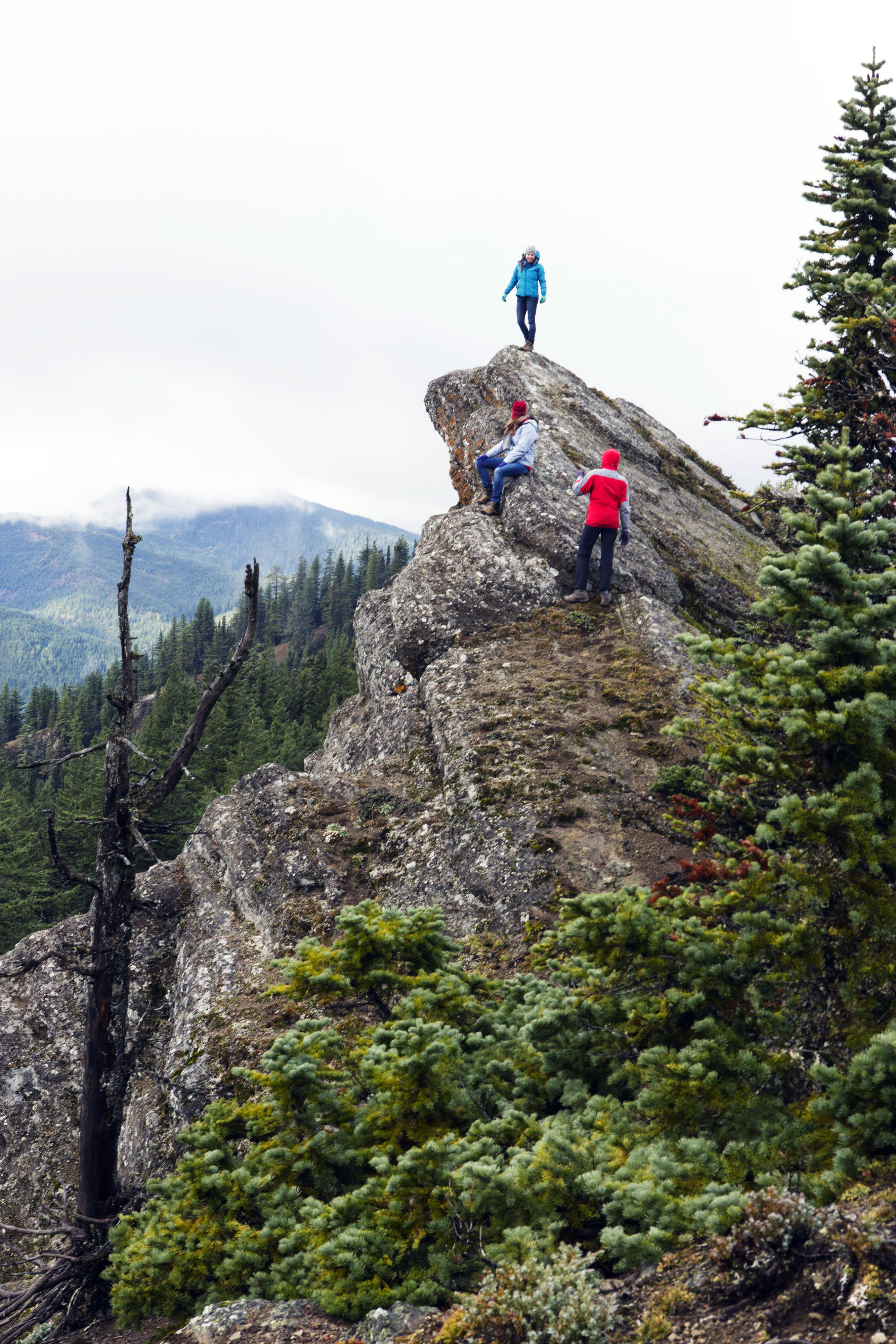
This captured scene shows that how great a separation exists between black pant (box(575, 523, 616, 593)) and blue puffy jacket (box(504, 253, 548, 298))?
1048cm

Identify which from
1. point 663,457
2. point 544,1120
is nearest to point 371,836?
point 544,1120

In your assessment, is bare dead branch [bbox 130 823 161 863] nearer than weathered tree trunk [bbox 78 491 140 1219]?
Yes

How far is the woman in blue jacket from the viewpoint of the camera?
73.3 ft

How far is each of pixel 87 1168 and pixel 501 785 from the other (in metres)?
7.99

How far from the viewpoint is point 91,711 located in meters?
132

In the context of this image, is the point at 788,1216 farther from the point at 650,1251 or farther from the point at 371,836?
the point at 371,836

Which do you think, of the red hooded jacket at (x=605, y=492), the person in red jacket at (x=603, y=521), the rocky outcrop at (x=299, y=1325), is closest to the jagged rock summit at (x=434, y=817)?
the person in red jacket at (x=603, y=521)

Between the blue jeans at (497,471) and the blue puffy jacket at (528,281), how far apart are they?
22.8ft

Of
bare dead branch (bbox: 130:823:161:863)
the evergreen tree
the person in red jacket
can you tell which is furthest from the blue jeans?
the evergreen tree

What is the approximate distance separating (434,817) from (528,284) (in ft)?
57.5

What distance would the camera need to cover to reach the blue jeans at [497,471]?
1861 cm

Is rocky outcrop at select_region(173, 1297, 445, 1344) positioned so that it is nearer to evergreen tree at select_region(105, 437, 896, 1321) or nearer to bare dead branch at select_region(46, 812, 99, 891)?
evergreen tree at select_region(105, 437, 896, 1321)

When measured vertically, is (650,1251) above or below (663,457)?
below

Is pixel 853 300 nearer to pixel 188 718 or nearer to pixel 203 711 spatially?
pixel 203 711
